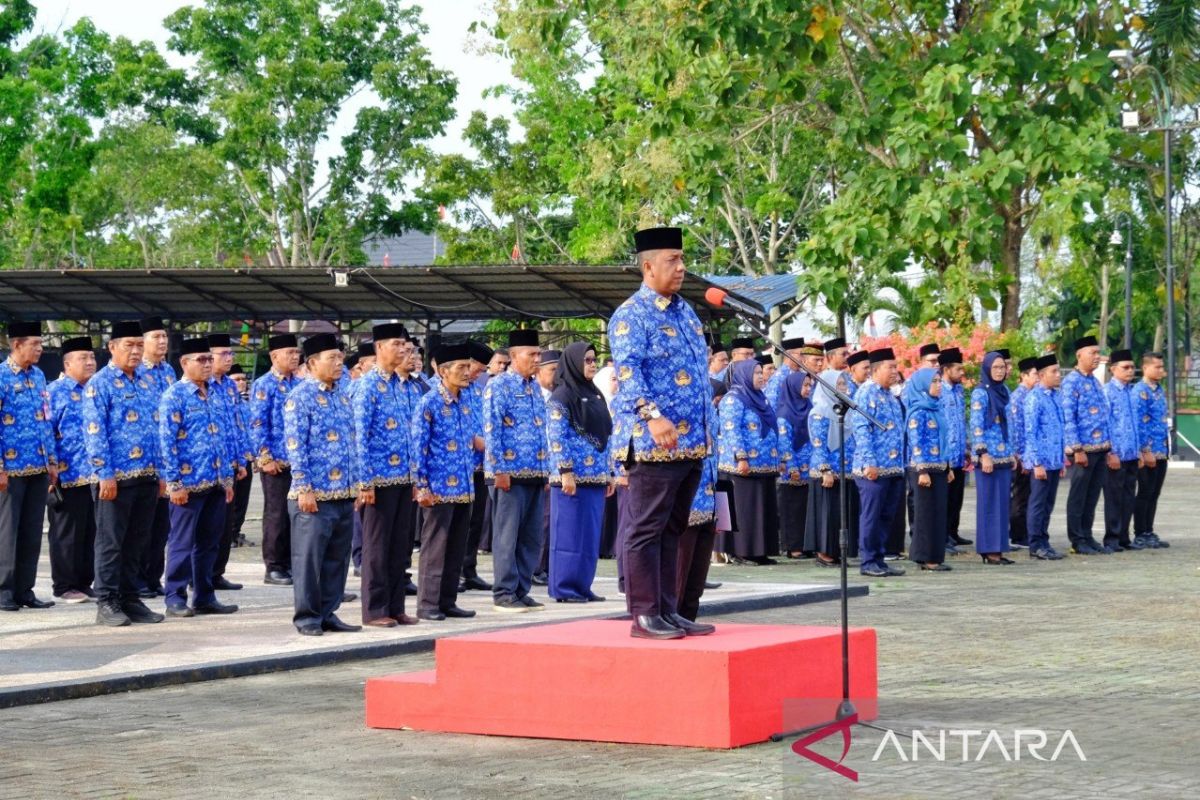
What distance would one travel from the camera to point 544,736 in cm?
843

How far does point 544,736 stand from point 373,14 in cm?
3591

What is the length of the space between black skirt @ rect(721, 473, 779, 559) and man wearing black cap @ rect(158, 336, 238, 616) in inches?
241

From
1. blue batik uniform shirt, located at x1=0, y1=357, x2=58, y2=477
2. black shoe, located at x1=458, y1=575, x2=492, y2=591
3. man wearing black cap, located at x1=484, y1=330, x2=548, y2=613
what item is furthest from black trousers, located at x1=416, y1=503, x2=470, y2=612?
blue batik uniform shirt, located at x1=0, y1=357, x2=58, y2=477

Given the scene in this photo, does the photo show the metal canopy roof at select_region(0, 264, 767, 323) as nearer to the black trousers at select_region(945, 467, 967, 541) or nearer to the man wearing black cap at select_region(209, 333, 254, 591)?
the black trousers at select_region(945, 467, 967, 541)

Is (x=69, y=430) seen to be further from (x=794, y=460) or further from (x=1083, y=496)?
(x=1083, y=496)

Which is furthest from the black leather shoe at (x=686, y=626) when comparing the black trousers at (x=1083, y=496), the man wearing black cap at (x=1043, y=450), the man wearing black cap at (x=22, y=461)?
the black trousers at (x=1083, y=496)

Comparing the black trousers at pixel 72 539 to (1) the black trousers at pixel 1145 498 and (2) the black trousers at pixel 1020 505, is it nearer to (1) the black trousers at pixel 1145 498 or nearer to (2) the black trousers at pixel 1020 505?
(2) the black trousers at pixel 1020 505

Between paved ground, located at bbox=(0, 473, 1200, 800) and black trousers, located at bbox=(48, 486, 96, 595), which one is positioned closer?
paved ground, located at bbox=(0, 473, 1200, 800)

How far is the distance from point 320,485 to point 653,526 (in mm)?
3944

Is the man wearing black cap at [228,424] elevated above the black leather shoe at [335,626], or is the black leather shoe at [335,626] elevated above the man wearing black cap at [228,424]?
the man wearing black cap at [228,424]

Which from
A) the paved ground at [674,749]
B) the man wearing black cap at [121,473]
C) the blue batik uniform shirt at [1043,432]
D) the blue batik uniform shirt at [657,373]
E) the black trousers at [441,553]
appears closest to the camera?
the paved ground at [674,749]

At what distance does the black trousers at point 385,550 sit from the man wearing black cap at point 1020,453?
316 inches

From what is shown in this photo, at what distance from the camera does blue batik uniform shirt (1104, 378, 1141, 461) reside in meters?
20.2

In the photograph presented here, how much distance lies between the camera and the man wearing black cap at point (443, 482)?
1281 centimetres
